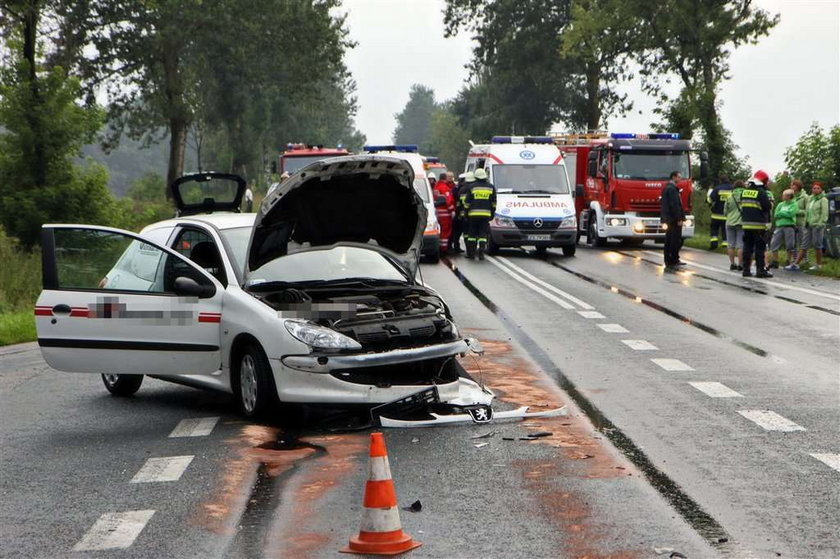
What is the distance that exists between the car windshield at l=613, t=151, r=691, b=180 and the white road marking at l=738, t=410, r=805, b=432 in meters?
23.3

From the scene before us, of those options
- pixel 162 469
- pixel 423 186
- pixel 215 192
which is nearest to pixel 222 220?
pixel 162 469

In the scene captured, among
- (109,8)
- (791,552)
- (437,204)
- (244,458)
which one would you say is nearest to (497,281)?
(437,204)

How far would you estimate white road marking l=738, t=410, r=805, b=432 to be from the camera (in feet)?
31.1

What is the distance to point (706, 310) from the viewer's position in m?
18.3

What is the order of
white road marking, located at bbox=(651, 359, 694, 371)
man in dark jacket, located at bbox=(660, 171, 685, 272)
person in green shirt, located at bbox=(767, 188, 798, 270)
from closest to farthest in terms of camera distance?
white road marking, located at bbox=(651, 359, 694, 371), person in green shirt, located at bbox=(767, 188, 798, 270), man in dark jacket, located at bbox=(660, 171, 685, 272)

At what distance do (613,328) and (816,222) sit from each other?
11156mm

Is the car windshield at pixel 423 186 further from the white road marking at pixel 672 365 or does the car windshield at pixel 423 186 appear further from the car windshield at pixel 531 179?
the white road marking at pixel 672 365

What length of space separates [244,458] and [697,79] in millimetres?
49066

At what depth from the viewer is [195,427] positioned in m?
9.82

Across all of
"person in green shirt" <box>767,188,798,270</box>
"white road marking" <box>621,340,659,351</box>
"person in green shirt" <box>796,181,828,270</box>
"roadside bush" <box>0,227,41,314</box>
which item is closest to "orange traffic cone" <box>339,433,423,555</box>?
"white road marking" <box>621,340,659,351</box>

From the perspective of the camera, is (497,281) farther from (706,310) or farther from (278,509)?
(278,509)

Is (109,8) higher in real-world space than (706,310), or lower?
higher

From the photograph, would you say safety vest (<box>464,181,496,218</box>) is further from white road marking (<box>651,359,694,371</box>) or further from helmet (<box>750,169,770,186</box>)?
white road marking (<box>651,359,694,371</box>)

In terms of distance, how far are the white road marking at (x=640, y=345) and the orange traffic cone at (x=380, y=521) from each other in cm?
812
